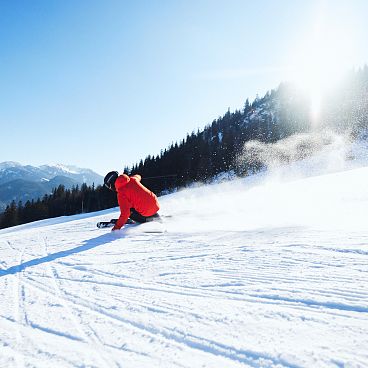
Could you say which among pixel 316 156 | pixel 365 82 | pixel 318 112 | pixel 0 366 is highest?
pixel 365 82

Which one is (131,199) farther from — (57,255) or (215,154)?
(215,154)

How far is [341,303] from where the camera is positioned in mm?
2199

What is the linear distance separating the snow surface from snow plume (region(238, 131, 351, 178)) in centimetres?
3227

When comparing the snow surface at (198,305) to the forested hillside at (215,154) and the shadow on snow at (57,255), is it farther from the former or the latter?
the forested hillside at (215,154)

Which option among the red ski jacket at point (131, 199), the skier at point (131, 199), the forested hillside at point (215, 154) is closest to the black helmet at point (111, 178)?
the skier at point (131, 199)

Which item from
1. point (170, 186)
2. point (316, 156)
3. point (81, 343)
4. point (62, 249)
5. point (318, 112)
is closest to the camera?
point (81, 343)

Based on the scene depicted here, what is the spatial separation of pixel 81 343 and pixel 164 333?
56cm

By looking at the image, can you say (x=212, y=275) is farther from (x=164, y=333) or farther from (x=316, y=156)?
(x=316, y=156)

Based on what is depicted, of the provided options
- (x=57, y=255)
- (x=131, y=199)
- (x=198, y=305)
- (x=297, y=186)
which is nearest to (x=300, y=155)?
(x=297, y=186)

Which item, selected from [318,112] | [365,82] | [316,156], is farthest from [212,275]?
[365,82]

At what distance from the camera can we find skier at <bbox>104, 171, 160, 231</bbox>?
22.3 feet

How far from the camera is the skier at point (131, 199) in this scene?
6.79 metres

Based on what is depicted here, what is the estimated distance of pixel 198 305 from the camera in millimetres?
2469

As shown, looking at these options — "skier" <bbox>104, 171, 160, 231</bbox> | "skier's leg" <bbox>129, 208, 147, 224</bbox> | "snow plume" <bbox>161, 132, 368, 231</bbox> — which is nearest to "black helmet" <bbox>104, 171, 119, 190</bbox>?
"skier" <bbox>104, 171, 160, 231</bbox>
